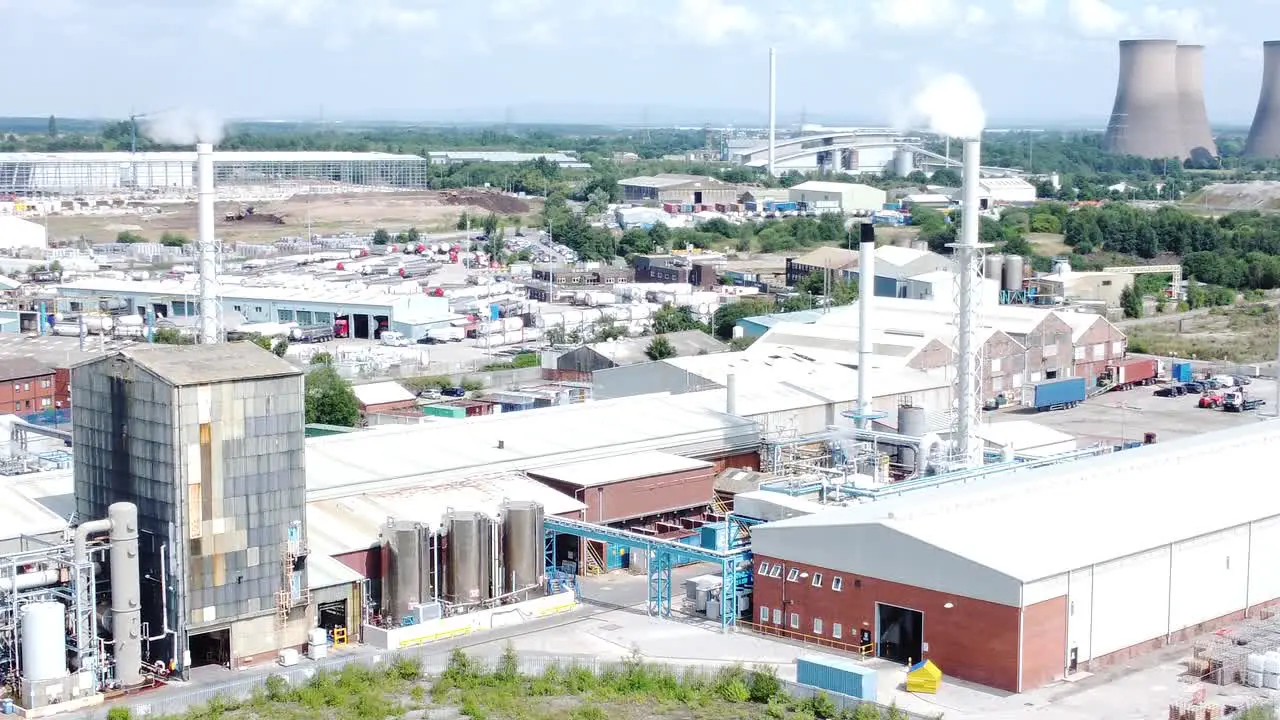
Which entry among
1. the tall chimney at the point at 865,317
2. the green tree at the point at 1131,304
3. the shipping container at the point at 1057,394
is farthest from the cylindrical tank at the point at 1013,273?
the tall chimney at the point at 865,317

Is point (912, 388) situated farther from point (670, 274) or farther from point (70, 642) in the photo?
point (670, 274)

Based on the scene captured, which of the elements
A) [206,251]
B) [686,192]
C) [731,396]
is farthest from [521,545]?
[686,192]

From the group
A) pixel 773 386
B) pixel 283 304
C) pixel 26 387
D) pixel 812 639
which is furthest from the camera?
pixel 283 304

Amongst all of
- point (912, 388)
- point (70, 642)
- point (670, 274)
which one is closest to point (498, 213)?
point (670, 274)

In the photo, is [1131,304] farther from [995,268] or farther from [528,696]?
[528,696]

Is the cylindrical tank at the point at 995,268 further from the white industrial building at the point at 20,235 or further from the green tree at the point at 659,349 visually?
the white industrial building at the point at 20,235
